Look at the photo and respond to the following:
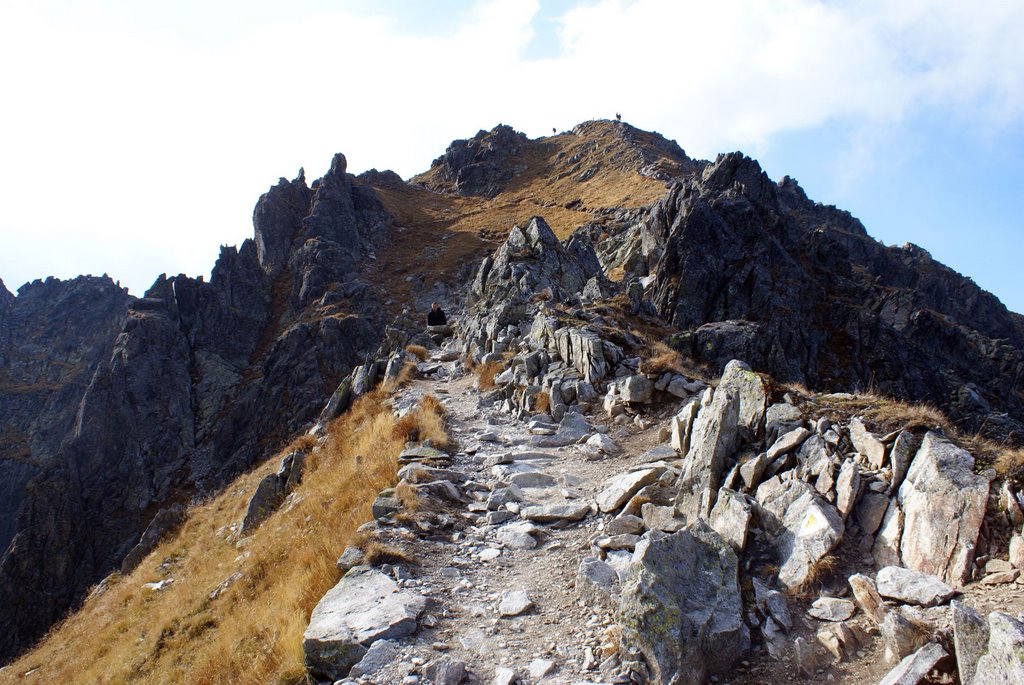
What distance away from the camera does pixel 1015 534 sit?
18.5ft

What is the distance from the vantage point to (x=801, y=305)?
126 ft

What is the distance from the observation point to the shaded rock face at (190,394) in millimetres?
44250

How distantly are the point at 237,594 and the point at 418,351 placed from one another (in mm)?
15888

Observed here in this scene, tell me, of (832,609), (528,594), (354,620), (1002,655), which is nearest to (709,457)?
(832,609)

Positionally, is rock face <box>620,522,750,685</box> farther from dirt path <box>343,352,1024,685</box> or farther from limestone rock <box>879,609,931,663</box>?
limestone rock <box>879,609,931,663</box>

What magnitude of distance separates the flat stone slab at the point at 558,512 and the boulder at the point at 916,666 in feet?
16.8

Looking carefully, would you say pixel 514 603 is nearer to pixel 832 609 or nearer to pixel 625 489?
pixel 625 489

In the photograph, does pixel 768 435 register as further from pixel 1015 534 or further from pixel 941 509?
pixel 1015 534

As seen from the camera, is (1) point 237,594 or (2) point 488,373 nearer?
(1) point 237,594

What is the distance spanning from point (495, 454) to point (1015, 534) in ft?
30.0

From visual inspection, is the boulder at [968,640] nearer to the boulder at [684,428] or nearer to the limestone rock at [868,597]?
the limestone rock at [868,597]

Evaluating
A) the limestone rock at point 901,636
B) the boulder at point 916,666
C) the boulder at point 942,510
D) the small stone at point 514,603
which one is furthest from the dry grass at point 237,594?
the boulder at point 942,510

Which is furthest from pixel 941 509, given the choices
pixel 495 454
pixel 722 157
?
pixel 722 157

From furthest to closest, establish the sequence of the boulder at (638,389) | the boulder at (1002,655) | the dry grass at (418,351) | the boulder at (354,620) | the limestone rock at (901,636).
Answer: the dry grass at (418,351) < the boulder at (638,389) < the boulder at (354,620) < the limestone rock at (901,636) < the boulder at (1002,655)
